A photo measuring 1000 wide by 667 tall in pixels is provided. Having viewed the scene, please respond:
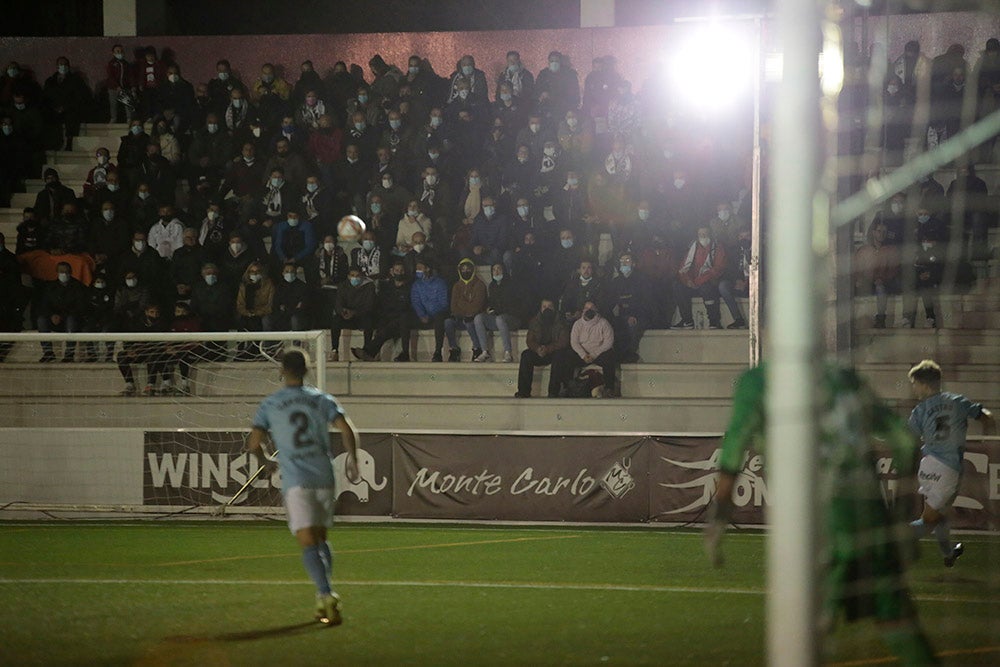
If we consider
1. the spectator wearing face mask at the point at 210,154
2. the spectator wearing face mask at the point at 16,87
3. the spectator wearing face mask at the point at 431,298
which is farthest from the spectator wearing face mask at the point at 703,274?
the spectator wearing face mask at the point at 16,87

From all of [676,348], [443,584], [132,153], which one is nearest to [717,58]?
[676,348]

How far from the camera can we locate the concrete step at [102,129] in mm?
22062

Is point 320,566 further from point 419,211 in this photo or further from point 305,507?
point 419,211

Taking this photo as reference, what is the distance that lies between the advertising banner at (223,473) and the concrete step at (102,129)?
30.3 ft

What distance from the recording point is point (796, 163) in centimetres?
333

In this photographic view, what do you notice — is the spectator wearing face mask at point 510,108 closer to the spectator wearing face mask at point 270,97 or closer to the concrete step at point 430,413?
the spectator wearing face mask at point 270,97

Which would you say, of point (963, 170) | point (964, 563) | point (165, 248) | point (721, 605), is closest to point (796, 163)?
point (721, 605)

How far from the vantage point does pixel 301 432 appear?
25.8ft

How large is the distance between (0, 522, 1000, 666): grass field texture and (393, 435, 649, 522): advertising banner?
64 cm

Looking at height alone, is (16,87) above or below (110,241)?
above

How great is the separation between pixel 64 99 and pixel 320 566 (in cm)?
1634

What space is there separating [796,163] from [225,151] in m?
17.4

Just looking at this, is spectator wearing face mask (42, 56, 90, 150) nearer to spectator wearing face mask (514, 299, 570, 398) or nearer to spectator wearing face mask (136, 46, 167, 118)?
spectator wearing face mask (136, 46, 167, 118)

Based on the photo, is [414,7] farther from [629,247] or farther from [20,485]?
[20,485]
